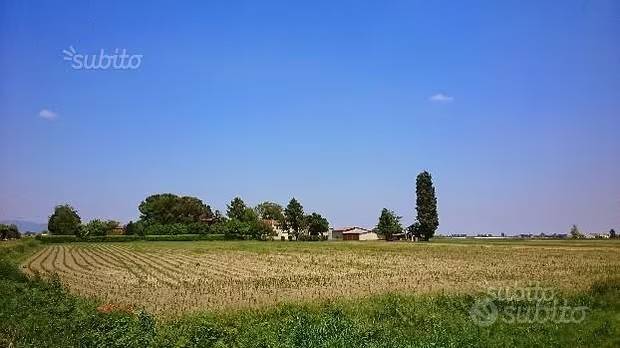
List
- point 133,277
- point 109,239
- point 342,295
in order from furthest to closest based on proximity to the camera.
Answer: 1. point 109,239
2. point 133,277
3. point 342,295

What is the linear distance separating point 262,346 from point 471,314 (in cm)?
861

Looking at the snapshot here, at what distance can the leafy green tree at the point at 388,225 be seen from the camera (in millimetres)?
158125

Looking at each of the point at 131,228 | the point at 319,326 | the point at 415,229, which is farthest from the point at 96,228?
the point at 319,326

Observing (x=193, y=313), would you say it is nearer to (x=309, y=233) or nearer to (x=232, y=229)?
(x=232, y=229)

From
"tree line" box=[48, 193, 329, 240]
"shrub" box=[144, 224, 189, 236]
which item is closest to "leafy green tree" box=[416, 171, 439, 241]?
"tree line" box=[48, 193, 329, 240]

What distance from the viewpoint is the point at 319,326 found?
14.1 metres

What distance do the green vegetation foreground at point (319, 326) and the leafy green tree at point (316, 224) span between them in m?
138

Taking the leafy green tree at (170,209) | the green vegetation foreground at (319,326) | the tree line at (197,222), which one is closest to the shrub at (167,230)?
the tree line at (197,222)

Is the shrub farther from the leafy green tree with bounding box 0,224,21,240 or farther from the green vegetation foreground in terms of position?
the green vegetation foreground

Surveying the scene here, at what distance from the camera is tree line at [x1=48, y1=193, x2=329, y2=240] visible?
137 m

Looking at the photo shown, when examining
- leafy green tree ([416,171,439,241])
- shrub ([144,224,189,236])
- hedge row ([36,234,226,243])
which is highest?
leafy green tree ([416,171,439,241])

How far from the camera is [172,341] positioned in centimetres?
1310

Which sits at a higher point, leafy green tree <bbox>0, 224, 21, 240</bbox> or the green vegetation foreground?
leafy green tree <bbox>0, 224, 21, 240</bbox>

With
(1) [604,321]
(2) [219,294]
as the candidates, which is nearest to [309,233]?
(2) [219,294]
